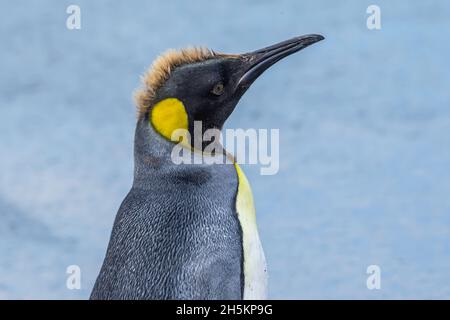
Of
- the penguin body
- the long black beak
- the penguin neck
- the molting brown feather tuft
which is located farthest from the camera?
the long black beak

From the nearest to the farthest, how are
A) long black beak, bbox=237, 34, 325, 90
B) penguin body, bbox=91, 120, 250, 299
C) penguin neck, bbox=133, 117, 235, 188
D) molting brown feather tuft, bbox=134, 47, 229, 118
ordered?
penguin body, bbox=91, 120, 250, 299 → penguin neck, bbox=133, 117, 235, 188 → molting brown feather tuft, bbox=134, 47, 229, 118 → long black beak, bbox=237, 34, 325, 90

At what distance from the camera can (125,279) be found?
286 cm

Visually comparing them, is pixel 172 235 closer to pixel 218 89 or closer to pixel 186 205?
pixel 186 205

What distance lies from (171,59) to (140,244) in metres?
0.71

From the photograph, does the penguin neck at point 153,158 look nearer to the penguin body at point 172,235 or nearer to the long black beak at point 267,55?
the penguin body at point 172,235

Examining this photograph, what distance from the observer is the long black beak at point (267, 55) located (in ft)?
10.7

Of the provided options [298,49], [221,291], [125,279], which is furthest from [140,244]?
[298,49]

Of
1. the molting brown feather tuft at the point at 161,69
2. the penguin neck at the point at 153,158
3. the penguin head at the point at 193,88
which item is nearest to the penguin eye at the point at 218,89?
the penguin head at the point at 193,88

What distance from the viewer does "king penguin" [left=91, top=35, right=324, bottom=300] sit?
2854 mm

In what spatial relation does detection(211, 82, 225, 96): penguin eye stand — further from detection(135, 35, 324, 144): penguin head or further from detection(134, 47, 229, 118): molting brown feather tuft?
detection(134, 47, 229, 118): molting brown feather tuft

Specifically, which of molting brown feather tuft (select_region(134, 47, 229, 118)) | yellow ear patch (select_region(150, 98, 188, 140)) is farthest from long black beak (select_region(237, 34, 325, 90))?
yellow ear patch (select_region(150, 98, 188, 140))
